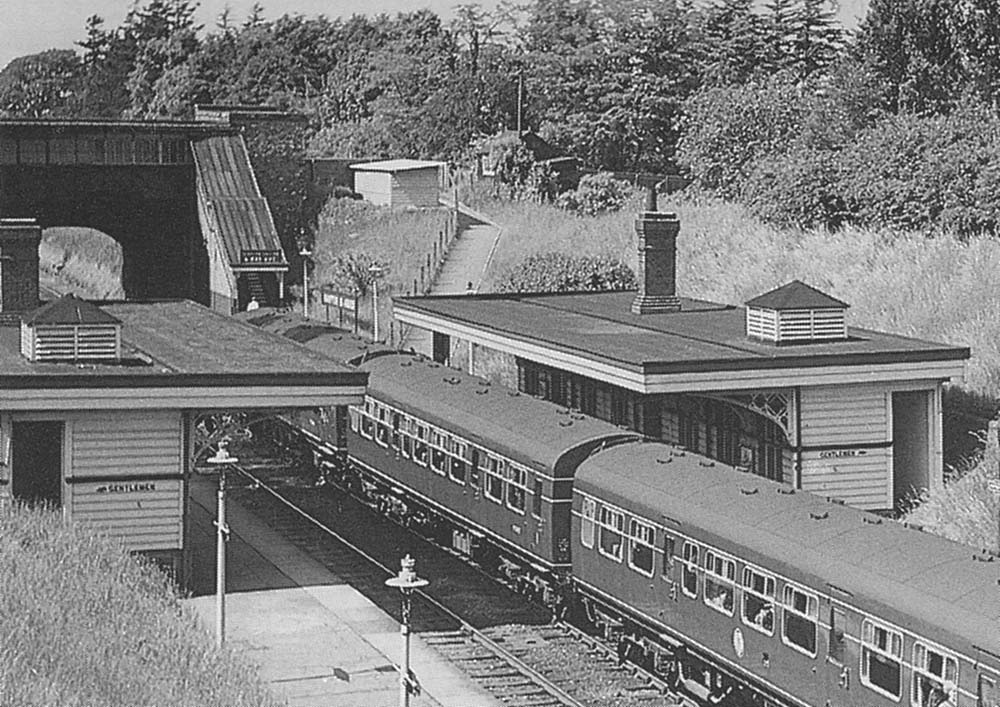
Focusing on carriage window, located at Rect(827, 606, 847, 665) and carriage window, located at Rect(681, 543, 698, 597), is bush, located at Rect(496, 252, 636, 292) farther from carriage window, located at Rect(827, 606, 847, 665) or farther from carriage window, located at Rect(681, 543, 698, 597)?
carriage window, located at Rect(827, 606, 847, 665)

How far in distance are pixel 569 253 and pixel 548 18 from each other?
3413 cm

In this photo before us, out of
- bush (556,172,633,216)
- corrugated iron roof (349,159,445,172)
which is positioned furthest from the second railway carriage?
corrugated iron roof (349,159,445,172)

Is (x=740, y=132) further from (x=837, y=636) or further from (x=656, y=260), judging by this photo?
(x=837, y=636)

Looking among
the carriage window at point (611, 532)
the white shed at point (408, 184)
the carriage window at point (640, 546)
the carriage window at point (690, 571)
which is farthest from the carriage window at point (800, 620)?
the white shed at point (408, 184)

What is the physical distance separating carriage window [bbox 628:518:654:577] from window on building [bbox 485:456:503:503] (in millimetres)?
4397

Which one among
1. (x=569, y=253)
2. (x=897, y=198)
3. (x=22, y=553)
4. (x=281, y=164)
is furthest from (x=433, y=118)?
(x=22, y=553)

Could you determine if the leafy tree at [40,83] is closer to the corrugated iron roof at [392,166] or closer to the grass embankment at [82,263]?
the grass embankment at [82,263]

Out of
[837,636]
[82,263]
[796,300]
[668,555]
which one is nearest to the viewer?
[837,636]

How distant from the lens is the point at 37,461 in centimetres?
2566

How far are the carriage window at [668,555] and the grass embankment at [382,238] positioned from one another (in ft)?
109

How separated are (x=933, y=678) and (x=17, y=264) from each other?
25041 millimetres

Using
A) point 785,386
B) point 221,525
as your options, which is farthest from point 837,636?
point 785,386

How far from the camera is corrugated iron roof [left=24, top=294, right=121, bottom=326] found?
26.1m

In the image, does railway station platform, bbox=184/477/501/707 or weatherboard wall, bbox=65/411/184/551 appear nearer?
railway station platform, bbox=184/477/501/707
